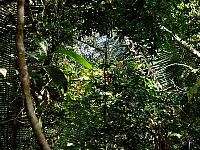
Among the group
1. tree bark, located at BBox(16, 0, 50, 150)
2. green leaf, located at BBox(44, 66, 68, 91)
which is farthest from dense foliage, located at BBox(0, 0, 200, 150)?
tree bark, located at BBox(16, 0, 50, 150)

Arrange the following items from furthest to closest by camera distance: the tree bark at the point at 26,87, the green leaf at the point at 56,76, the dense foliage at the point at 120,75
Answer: the dense foliage at the point at 120,75
the green leaf at the point at 56,76
the tree bark at the point at 26,87

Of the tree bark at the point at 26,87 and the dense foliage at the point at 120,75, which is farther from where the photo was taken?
the dense foliage at the point at 120,75

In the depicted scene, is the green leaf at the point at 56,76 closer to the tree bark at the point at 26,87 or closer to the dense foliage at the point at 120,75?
the tree bark at the point at 26,87

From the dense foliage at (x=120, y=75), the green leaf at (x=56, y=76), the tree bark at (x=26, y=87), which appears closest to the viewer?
the tree bark at (x=26, y=87)

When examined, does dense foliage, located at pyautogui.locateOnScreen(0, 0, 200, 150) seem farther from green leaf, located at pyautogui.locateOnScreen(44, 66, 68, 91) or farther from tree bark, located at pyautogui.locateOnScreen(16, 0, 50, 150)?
tree bark, located at pyautogui.locateOnScreen(16, 0, 50, 150)

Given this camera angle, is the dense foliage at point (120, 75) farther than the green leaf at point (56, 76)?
Yes

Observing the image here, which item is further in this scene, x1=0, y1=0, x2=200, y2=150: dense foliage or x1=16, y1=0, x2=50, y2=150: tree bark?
x1=0, y1=0, x2=200, y2=150: dense foliage

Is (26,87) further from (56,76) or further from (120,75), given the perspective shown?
(120,75)

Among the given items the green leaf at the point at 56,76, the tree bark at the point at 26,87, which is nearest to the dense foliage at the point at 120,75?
the green leaf at the point at 56,76

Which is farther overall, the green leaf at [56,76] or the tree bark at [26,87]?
the green leaf at [56,76]

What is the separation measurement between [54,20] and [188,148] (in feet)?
4.88

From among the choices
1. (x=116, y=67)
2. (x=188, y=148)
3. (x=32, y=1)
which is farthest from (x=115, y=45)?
(x=188, y=148)

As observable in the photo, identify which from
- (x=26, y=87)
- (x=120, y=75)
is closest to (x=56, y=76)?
(x=26, y=87)

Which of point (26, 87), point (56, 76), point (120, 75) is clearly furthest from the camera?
point (120, 75)
